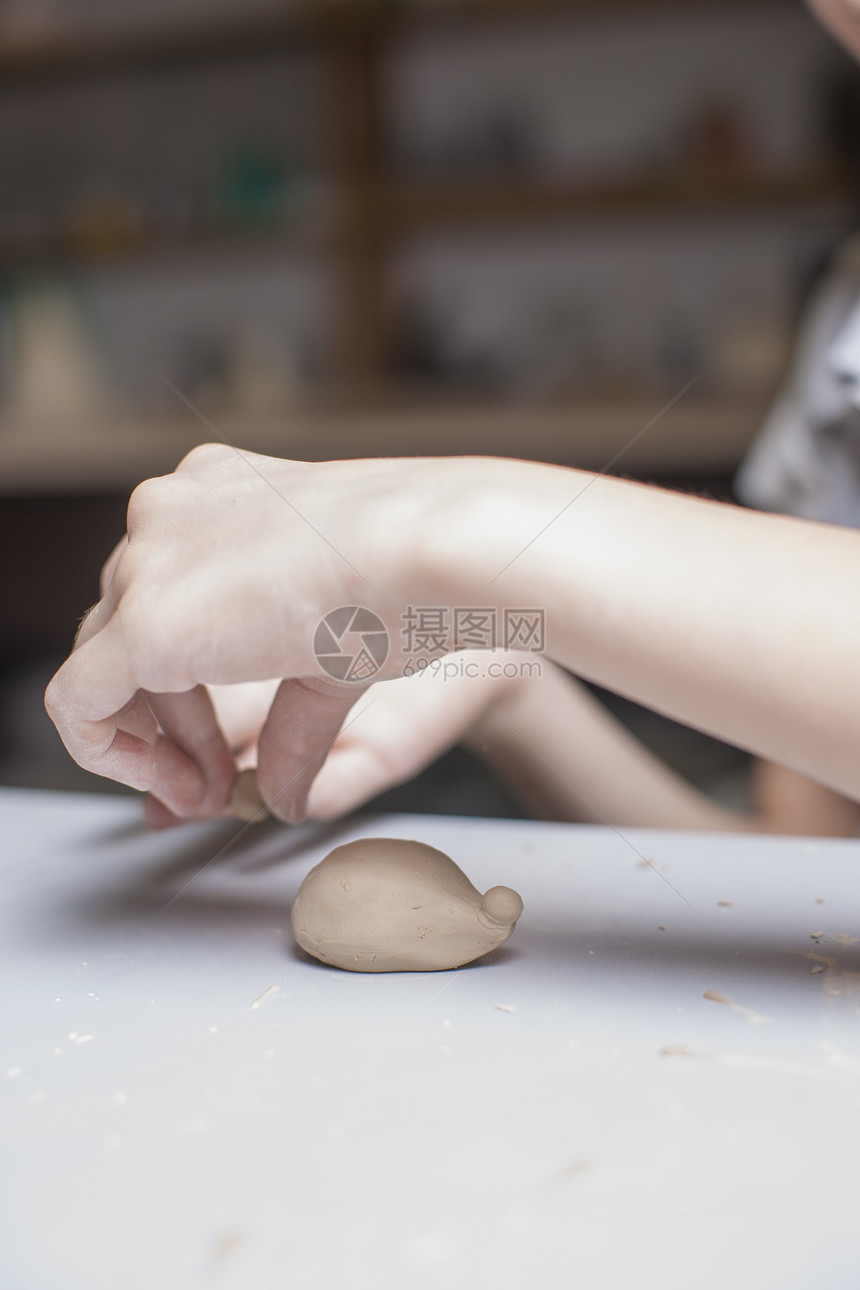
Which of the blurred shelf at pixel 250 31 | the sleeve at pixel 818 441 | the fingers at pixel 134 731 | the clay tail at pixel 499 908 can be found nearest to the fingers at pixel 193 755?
the fingers at pixel 134 731

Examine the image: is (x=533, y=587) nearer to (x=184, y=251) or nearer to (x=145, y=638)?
(x=145, y=638)

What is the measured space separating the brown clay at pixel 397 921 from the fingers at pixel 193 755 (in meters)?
0.07

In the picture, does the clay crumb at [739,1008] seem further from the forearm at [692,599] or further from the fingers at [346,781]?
the fingers at [346,781]

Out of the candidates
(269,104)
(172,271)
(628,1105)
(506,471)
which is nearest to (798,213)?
(269,104)

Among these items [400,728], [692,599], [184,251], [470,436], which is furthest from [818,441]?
[184,251]

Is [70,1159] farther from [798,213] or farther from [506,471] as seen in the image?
[798,213]

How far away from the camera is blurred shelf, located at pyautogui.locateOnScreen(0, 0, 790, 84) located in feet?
5.53

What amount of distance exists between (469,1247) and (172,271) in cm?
201

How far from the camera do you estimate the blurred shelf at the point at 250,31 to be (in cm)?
168

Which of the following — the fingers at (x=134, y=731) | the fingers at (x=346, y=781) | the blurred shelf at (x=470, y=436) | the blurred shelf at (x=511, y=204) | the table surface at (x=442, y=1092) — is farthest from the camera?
the blurred shelf at (x=511, y=204)

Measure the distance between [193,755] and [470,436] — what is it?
1.30 metres

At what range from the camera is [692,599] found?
1.04ft

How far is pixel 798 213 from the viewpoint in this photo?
1707mm

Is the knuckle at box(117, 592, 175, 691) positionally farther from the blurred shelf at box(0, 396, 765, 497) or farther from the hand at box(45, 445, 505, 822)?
the blurred shelf at box(0, 396, 765, 497)
